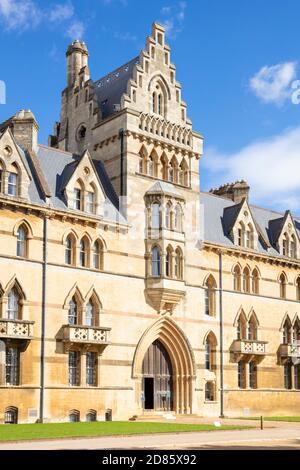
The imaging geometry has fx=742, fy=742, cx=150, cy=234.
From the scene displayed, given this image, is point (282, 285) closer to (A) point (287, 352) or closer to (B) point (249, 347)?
(A) point (287, 352)

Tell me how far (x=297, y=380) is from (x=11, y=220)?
28.9 m

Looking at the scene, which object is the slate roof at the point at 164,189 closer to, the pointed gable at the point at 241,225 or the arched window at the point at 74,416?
the pointed gable at the point at 241,225

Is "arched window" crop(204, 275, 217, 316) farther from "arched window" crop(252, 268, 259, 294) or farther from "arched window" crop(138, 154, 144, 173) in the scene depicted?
"arched window" crop(138, 154, 144, 173)

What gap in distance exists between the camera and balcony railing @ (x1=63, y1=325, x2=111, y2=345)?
42156 mm

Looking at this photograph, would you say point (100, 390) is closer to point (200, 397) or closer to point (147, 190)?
point (200, 397)

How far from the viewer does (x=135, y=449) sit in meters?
23.5

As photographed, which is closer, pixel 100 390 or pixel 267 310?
pixel 100 390

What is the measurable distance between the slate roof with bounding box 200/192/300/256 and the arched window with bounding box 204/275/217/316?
2.89 m

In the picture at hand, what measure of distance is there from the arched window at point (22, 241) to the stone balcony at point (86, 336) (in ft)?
15.8

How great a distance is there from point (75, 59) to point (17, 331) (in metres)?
24.2

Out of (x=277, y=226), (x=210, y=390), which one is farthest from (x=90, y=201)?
(x=277, y=226)

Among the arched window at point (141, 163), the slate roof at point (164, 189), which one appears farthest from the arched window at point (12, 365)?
the arched window at point (141, 163)

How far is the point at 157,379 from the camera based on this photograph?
4859 centimetres
